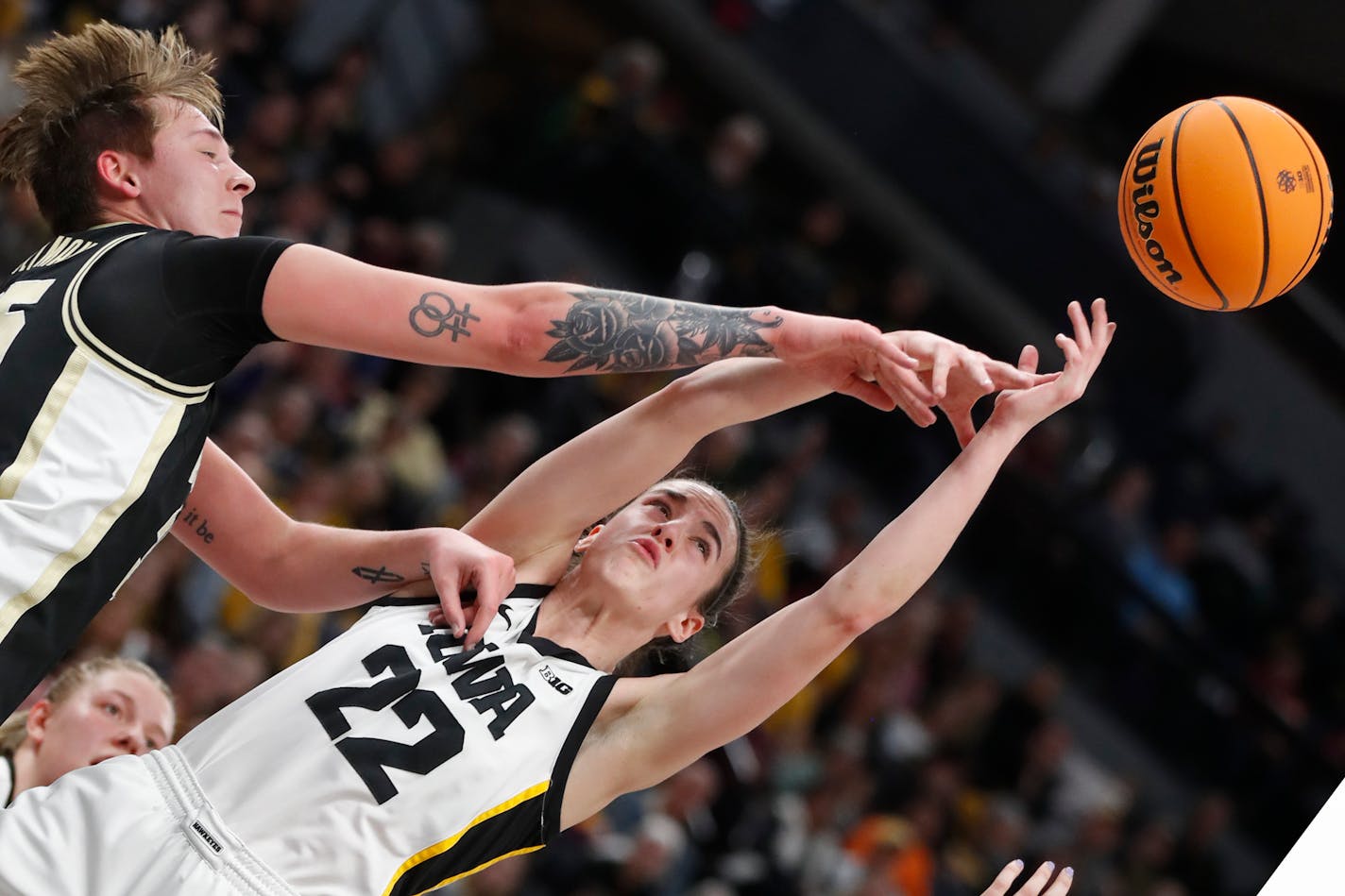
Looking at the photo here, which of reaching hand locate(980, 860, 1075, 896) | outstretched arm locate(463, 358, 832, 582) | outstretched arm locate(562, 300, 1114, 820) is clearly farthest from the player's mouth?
reaching hand locate(980, 860, 1075, 896)

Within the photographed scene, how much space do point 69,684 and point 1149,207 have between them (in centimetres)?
268

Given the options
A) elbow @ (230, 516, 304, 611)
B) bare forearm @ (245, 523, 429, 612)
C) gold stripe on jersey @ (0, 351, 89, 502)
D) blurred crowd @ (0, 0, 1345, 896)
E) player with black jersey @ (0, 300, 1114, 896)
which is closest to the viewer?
gold stripe on jersey @ (0, 351, 89, 502)

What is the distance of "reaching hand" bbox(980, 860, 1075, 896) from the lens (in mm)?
2598

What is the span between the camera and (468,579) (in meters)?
2.75

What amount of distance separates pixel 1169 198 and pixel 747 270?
6.55 m

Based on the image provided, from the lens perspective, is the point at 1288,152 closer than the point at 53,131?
No

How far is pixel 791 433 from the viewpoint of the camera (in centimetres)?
981

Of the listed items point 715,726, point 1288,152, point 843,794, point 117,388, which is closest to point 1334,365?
point 843,794

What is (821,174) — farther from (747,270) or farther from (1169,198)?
(1169,198)

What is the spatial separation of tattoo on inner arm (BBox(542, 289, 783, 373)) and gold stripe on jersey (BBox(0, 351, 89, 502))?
77 cm

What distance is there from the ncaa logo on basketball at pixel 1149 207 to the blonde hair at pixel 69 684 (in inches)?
98.0

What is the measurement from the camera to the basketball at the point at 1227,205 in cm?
326

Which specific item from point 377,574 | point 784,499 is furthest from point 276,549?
point 784,499

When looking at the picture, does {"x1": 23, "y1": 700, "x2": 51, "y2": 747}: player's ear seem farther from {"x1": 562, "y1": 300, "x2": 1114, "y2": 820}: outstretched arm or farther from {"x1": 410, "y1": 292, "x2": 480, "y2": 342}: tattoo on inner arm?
{"x1": 410, "y1": 292, "x2": 480, "y2": 342}: tattoo on inner arm
